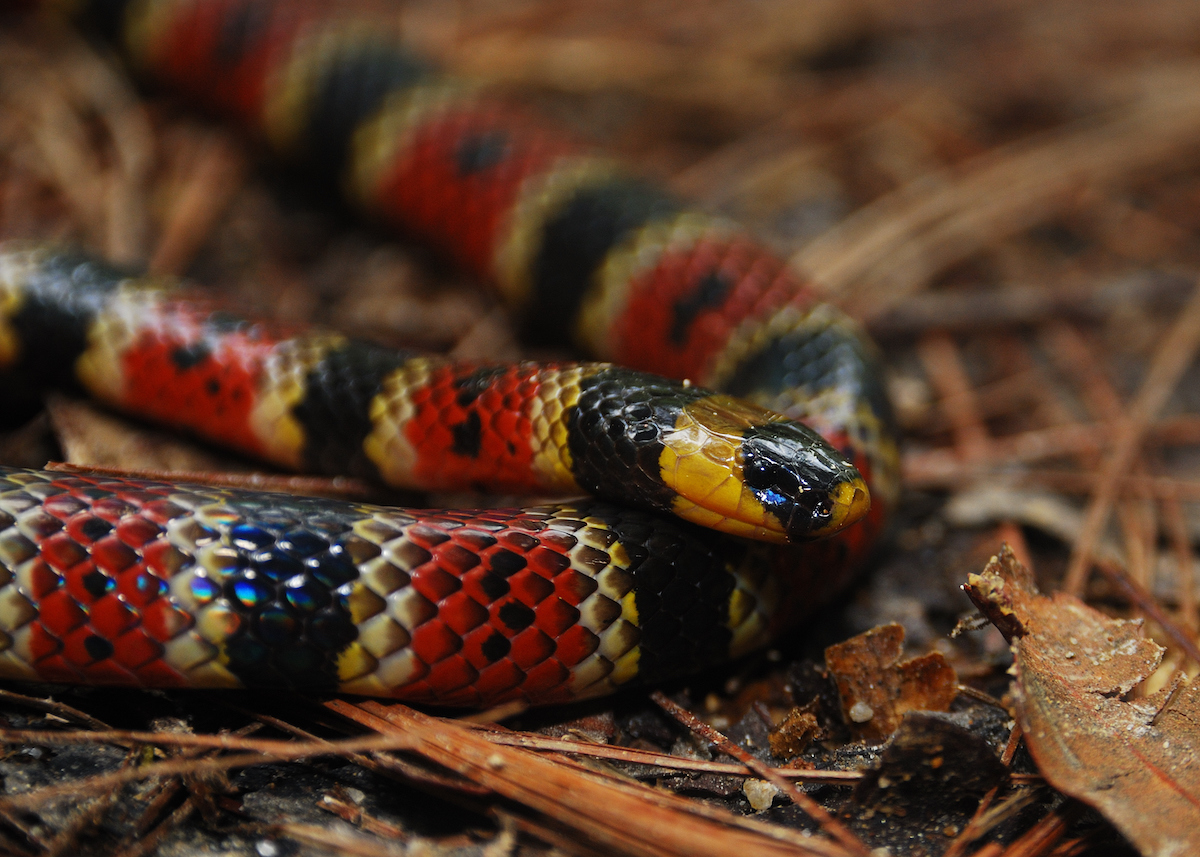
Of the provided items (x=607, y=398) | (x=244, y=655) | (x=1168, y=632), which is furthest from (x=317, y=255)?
(x=1168, y=632)

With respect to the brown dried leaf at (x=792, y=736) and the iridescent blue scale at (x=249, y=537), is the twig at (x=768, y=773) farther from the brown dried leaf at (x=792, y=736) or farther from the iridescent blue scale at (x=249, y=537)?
the iridescent blue scale at (x=249, y=537)

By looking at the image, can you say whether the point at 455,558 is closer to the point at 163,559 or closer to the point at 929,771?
the point at 163,559

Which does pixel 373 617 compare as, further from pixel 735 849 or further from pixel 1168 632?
pixel 1168 632

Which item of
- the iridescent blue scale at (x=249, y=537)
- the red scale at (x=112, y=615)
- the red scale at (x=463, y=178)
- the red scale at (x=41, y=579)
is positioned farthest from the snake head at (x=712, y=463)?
the red scale at (x=463, y=178)

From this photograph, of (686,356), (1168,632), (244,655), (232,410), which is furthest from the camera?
(686,356)

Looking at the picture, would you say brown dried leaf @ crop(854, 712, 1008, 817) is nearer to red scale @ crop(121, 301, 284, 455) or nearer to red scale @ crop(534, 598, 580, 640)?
red scale @ crop(534, 598, 580, 640)

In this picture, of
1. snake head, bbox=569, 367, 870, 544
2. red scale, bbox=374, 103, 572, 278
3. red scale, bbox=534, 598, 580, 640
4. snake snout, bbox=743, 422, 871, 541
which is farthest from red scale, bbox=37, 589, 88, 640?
red scale, bbox=374, 103, 572, 278
